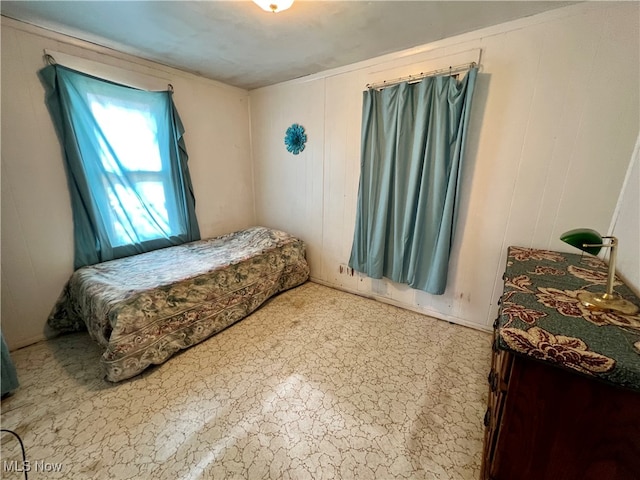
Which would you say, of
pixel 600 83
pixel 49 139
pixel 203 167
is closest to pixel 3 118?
pixel 49 139

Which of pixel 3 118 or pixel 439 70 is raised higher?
pixel 439 70

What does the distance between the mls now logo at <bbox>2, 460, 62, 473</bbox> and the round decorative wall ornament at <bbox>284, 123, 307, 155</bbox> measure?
2840 millimetres

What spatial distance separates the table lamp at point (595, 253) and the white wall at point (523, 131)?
0.98 m

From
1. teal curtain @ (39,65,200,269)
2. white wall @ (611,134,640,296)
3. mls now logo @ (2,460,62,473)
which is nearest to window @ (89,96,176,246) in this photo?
teal curtain @ (39,65,200,269)

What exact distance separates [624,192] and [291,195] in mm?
2691

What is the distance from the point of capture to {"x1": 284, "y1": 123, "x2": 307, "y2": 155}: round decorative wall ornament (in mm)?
2785

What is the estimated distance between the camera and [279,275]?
2.62 meters

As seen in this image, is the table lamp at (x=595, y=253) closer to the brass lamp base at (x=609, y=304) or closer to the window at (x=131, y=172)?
the brass lamp base at (x=609, y=304)

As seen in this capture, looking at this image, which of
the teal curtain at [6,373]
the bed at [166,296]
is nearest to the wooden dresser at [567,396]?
the bed at [166,296]

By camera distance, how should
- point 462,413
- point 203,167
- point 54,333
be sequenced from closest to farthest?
1. point 462,413
2. point 54,333
3. point 203,167

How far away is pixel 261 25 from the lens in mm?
1709

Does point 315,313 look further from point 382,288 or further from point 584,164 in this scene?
point 584,164

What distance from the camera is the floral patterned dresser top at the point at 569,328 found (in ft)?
2.17

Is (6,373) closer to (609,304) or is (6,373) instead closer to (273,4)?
(273,4)
